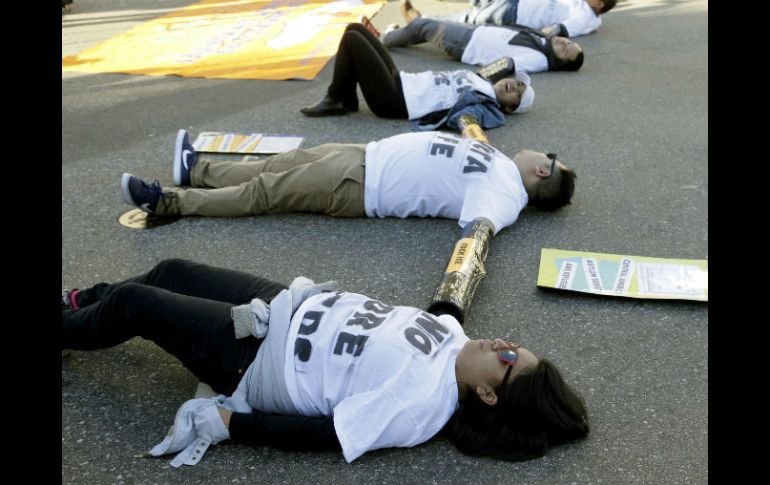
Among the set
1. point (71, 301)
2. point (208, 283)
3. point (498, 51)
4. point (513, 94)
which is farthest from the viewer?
point (498, 51)

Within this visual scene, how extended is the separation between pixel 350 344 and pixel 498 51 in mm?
4555

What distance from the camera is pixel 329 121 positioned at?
5137mm

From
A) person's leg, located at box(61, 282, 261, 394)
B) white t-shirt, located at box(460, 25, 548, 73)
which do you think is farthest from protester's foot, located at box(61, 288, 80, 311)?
white t-shirt, located at box(460, 25, 548, 73)

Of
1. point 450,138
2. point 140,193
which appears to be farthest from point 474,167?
point 140,193

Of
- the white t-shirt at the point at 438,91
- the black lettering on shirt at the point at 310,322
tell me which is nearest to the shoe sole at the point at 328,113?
the white t-shirt at the point at 438,91

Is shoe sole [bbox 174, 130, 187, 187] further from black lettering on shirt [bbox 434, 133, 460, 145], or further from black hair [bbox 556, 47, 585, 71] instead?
black hair [bbox 556, 47, 585, 71]

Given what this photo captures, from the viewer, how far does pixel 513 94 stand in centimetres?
512

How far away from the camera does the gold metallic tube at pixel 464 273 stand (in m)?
2.91

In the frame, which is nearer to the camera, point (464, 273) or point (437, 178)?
point (464, 273)

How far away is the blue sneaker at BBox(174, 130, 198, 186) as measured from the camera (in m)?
4.11

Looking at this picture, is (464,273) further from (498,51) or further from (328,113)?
(498,51)

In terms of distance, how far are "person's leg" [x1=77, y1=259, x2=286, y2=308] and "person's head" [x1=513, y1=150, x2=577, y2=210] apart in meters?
1.59
